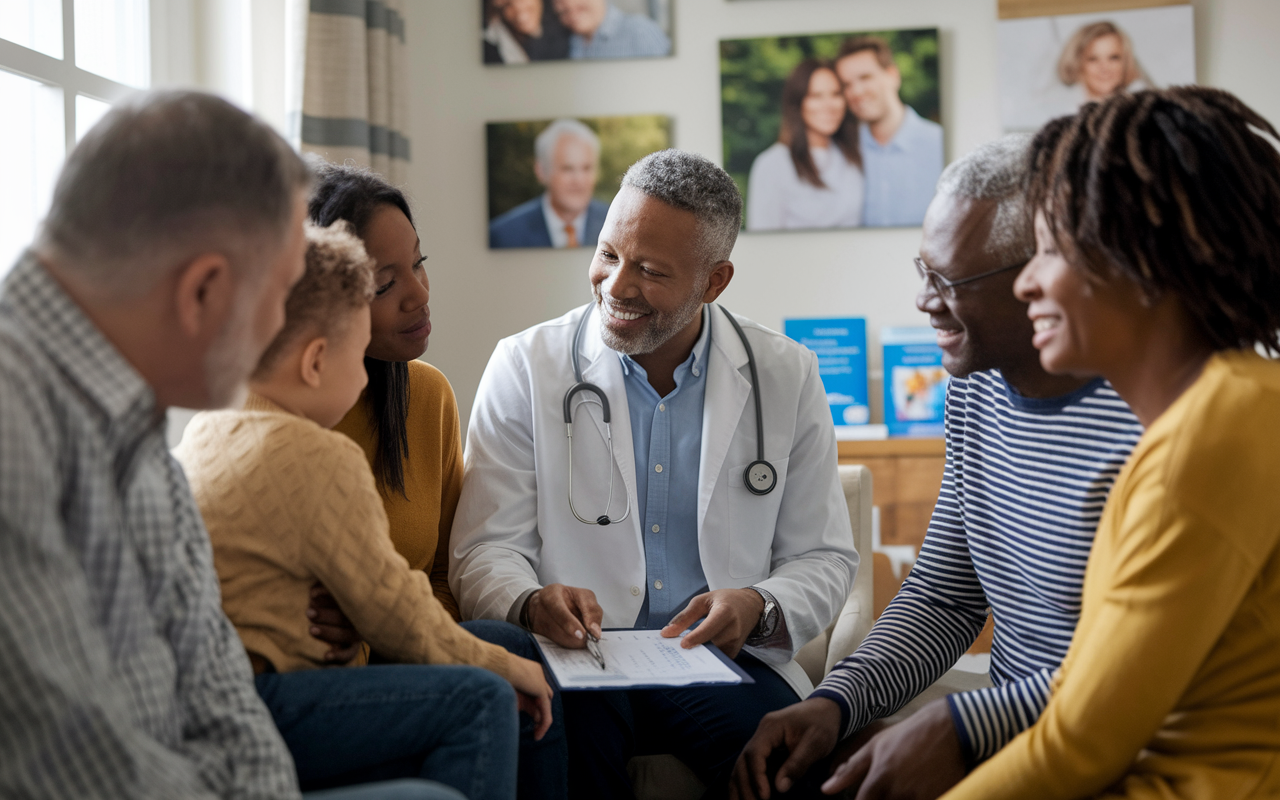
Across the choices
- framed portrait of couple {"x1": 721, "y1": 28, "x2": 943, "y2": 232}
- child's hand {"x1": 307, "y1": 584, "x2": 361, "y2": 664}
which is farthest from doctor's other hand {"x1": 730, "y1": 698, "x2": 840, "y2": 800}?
Answer: framed portrait of couple {"x1": 721, "y1": 28, "x2": 943, "y2": 232}

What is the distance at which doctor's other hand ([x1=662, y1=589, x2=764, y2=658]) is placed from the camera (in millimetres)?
1477

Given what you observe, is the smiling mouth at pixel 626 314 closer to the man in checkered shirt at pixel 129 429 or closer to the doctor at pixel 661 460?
the doctor at pixel 661 460

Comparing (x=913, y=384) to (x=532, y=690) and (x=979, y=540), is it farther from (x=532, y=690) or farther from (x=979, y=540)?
(x=532, y=690)

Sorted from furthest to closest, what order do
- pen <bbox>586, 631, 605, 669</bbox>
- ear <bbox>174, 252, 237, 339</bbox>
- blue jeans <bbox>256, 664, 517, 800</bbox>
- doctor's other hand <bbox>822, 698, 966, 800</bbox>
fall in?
1. pen <bbox>586, 631, 605, 669</bbox>
2. doctor's other hand <bbox>822, 698, 966, 800</bbox>
3. blue jeans <bbox>256, 664, 517, 800</bbox>
4. ear <bbox>174, 252, 237, 339</bbox>

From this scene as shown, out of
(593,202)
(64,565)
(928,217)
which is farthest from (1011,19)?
(64,565)

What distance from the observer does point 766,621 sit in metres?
1.62

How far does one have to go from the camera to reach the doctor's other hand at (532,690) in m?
1.21

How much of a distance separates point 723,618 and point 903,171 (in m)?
2.34

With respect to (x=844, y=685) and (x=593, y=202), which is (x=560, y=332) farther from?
(x=593, y=202)

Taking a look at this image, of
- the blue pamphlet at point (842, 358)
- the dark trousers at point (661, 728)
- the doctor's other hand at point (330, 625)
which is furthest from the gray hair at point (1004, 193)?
the blue pamphlet at point (842, 358)

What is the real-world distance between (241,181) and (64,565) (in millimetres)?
337

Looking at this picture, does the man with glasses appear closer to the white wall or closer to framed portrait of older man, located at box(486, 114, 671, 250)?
the white wall

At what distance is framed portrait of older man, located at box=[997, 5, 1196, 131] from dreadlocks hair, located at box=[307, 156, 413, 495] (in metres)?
2.49

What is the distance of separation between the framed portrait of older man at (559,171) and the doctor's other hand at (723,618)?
7.01ft
